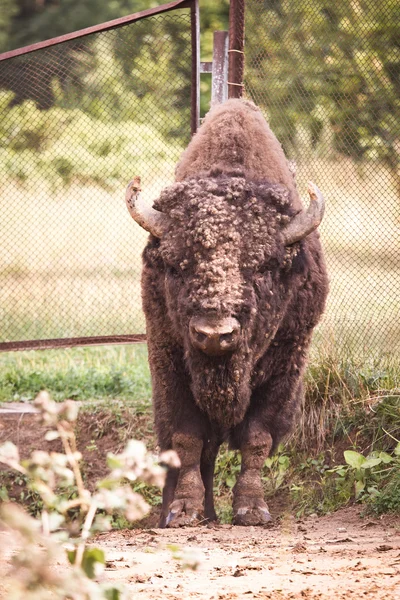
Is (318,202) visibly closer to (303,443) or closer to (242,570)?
(303,443)

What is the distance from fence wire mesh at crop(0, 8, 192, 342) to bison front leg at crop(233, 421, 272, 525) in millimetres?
3450

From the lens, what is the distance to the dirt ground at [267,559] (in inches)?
141

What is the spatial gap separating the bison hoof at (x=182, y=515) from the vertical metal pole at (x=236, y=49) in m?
3.55

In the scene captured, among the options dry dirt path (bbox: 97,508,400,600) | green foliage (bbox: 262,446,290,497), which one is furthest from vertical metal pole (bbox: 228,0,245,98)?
dry dirt path (bbox: 97,508,400,600)

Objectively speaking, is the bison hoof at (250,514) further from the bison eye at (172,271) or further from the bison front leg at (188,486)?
the bison eye at (172,271)

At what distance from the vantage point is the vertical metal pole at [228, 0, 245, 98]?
7863 millimetres

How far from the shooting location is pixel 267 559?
4312 millimetres

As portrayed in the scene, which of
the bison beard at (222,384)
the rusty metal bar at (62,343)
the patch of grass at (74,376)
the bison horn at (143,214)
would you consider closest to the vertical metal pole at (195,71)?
the rusty metal bar at (62,343)

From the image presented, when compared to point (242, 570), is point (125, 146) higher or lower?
higher

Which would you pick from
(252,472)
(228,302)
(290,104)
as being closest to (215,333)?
(228,302)

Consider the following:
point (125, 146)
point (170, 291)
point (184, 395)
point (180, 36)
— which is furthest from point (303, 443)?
point (125, 146)

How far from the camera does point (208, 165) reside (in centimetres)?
622

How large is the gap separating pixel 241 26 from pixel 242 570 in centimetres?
513

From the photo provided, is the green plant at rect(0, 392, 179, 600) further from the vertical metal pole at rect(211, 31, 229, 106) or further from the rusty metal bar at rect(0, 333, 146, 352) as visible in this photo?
the vertical metal pole at rect(211, 31, 229, 106)
